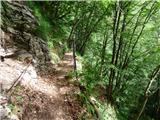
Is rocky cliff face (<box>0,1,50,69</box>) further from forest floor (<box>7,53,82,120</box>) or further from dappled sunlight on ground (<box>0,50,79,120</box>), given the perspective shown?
forest floor (<box>7,53,82,120</box>)

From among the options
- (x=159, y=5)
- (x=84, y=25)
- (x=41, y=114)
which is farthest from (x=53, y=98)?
(x=84, y=25)

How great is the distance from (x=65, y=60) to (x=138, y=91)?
484 cm

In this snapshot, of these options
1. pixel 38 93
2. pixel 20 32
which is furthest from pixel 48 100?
pixel 20 32

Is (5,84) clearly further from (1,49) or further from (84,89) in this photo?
(84,89)

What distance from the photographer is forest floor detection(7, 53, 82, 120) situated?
7938mm

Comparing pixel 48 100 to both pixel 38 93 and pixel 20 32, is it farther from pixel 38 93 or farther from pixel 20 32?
pixel 20 32

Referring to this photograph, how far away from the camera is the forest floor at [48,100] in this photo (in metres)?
7.94

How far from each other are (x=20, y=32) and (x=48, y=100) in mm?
3930

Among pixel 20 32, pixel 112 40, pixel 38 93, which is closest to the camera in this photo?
pixel 38 93

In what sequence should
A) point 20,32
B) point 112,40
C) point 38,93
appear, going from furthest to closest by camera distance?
1. point 112,40
2. point 20,32
3. point 38,93

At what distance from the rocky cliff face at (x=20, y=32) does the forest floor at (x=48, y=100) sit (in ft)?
4.03

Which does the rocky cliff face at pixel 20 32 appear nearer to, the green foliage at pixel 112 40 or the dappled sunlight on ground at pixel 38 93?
the green foliage at pixel 112 40

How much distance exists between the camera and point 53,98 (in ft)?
31.2

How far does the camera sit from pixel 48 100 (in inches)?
360
